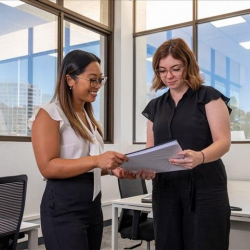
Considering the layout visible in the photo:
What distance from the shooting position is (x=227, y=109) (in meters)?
1.43

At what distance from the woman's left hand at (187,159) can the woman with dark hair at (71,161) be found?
0.21 m

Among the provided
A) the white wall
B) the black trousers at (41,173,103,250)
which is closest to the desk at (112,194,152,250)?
the black trousers at (41,173,103,250)

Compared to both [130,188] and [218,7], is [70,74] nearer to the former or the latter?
[130,188]

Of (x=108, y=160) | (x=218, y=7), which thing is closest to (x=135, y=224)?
(x=108, y=160)

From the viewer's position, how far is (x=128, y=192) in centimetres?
315

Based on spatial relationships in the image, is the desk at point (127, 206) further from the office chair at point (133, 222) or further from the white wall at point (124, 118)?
the white wall at point (124, 118)

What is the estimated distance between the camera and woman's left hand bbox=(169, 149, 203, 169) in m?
1.24

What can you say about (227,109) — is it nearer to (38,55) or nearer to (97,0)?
(38,55)

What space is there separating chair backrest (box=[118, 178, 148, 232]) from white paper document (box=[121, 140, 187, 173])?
5.21 feet

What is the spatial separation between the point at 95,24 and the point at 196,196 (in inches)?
163

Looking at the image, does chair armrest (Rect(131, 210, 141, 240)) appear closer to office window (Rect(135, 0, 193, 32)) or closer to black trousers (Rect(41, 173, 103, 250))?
black trousers (Rect(41, 173, 103, 250))

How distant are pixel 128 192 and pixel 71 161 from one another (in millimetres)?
2014

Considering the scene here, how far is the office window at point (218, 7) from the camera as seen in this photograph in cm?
455

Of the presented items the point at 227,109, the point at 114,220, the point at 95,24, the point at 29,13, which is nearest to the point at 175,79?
the point at 227,109
